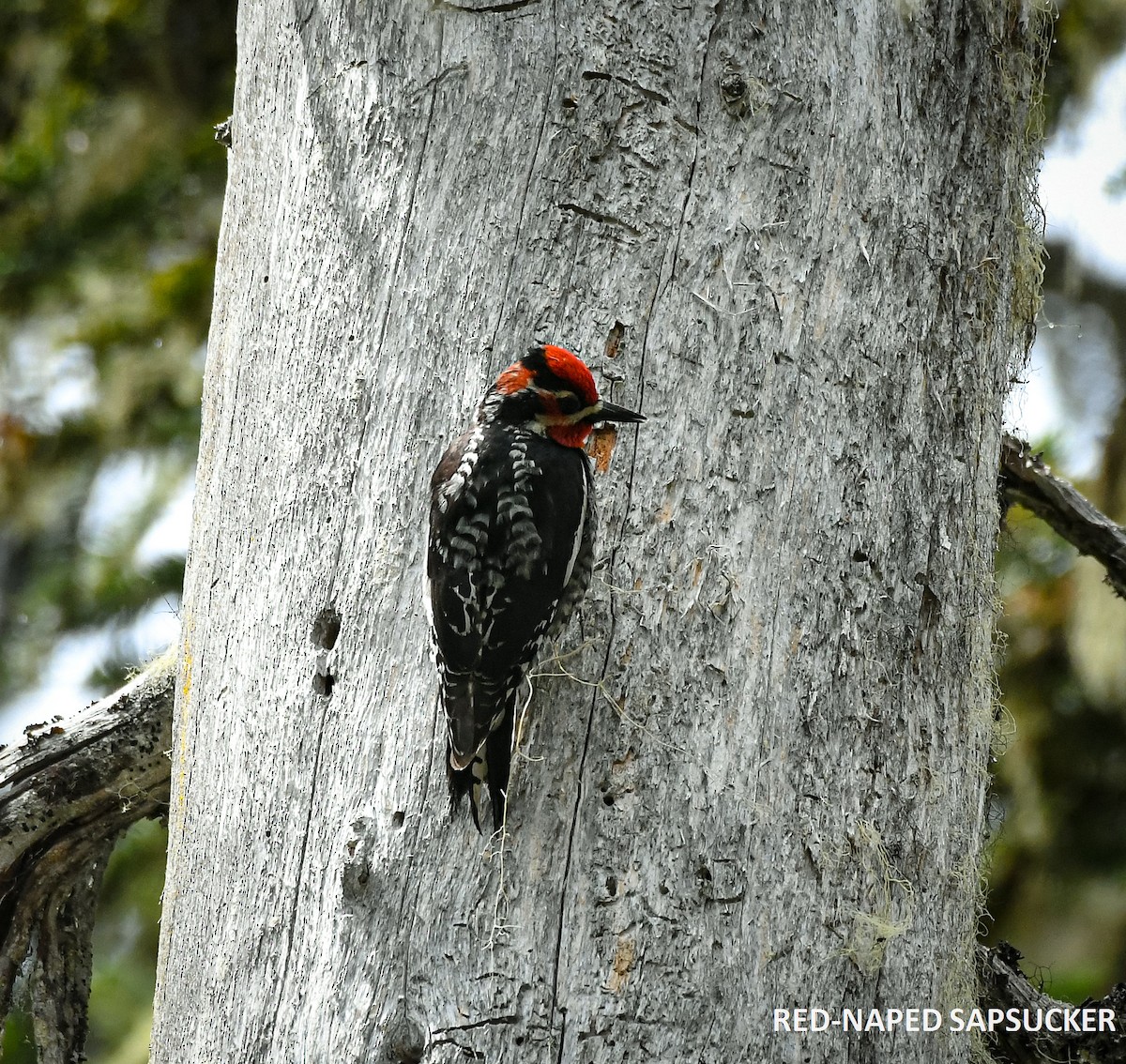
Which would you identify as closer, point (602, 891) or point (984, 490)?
point (602, 891)

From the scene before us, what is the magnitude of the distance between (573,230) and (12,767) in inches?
73.0

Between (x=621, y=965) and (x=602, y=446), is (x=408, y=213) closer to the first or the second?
(x=602, y=446)

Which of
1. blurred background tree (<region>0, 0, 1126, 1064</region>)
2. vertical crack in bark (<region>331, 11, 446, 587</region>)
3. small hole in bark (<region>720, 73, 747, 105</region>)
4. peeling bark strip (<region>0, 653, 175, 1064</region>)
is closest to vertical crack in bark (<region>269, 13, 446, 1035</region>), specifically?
vertical crack in bark (<region>331, 11, 446, 587</region>)

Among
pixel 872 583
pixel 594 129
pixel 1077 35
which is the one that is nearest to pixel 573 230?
pixel 594 129

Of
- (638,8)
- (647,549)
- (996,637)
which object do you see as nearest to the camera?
(647,549)

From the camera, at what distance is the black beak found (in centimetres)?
247

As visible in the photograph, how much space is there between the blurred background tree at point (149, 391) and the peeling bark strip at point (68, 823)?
223 cm

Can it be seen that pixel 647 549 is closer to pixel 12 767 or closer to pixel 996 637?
pixel 996 637

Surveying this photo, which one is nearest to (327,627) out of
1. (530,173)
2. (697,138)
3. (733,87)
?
(530,173)

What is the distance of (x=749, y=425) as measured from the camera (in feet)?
8.27

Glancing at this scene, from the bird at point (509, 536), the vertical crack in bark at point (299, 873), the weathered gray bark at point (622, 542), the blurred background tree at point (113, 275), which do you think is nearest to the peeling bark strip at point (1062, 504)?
the weathered gray bark at point (622, 542)

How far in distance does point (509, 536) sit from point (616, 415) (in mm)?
382

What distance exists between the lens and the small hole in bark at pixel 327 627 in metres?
2.46

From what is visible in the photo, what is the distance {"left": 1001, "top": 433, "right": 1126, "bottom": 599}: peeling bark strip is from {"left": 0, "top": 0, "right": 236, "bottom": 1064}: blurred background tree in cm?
357
